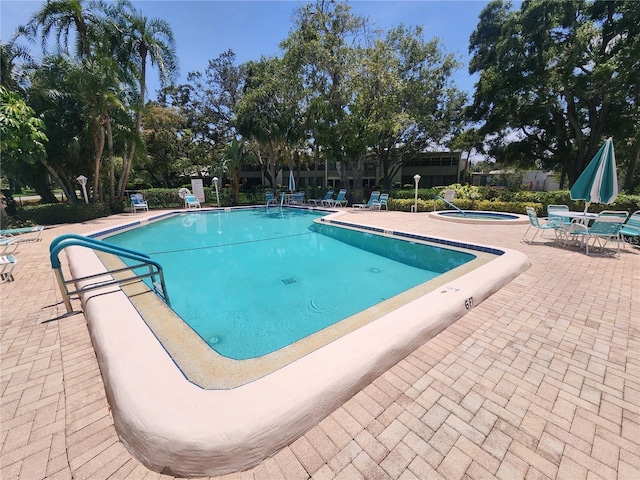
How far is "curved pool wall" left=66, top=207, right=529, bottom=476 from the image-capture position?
5.24 ft

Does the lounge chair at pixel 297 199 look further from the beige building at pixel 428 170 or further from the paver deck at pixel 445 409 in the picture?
the paver deck at pixel 445 409

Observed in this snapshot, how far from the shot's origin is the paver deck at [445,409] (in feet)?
5.32

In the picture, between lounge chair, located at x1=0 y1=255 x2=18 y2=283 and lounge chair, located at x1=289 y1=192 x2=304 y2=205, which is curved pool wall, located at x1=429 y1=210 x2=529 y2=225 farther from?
lounge chair, located at x1=0 y1=255 x2=18 y2=283

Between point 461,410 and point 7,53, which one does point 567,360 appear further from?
point 7,53

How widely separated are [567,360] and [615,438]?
Answer: 89 centimetres

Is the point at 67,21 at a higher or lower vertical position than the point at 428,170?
higher

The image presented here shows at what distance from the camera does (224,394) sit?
6.33 feet

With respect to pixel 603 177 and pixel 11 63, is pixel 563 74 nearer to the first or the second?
pixel 603 177

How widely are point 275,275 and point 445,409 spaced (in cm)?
446

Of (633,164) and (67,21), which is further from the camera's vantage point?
(633,164)

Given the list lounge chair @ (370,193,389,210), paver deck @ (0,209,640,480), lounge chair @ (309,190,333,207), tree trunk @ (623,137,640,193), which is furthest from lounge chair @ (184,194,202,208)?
tree trunk @ (623,137,640,193)

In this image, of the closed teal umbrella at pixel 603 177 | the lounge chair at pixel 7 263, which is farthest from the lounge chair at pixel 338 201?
the lounge chair at pixel 7 263

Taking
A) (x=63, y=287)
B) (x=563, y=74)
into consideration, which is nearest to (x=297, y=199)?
(x=563, y=74)

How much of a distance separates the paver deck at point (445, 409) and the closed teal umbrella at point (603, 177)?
436 centimetres
